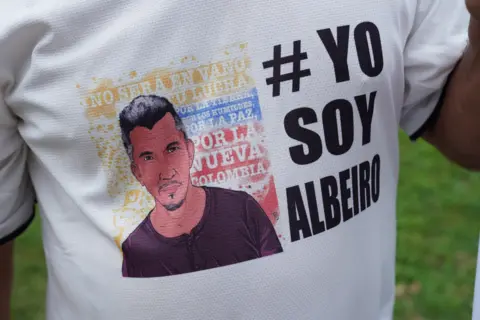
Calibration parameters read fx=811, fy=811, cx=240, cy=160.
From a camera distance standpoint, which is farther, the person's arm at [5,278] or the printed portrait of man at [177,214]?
the person's arm at [5,278]

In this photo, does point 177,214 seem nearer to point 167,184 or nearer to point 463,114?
point 167,184

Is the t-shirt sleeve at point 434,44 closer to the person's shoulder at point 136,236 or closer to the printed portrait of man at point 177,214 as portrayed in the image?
the printed portrait of man at point 177,214

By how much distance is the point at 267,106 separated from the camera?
107 centimetres

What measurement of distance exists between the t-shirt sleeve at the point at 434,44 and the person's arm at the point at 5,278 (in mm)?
721

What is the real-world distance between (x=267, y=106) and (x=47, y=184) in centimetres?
34

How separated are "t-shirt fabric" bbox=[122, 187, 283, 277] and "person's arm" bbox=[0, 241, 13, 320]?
1.24 feet

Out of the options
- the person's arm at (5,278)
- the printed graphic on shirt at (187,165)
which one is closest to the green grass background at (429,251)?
the person's arm at (5,278)

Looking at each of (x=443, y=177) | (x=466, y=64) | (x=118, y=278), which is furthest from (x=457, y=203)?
(x=118, y=278)

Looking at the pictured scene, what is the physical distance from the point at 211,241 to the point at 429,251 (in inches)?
85.0

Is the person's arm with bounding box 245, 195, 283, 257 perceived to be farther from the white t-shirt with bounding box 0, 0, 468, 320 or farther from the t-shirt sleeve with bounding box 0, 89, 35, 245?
the t-shirt sleeve with bounding box 0, 89, 35, 245

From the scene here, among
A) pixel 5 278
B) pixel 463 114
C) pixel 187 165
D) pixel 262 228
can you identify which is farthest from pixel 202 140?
pixel 5 278

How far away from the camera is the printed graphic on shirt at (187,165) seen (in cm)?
106

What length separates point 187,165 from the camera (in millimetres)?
1075

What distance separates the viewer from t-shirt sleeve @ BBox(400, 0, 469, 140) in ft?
3.84
